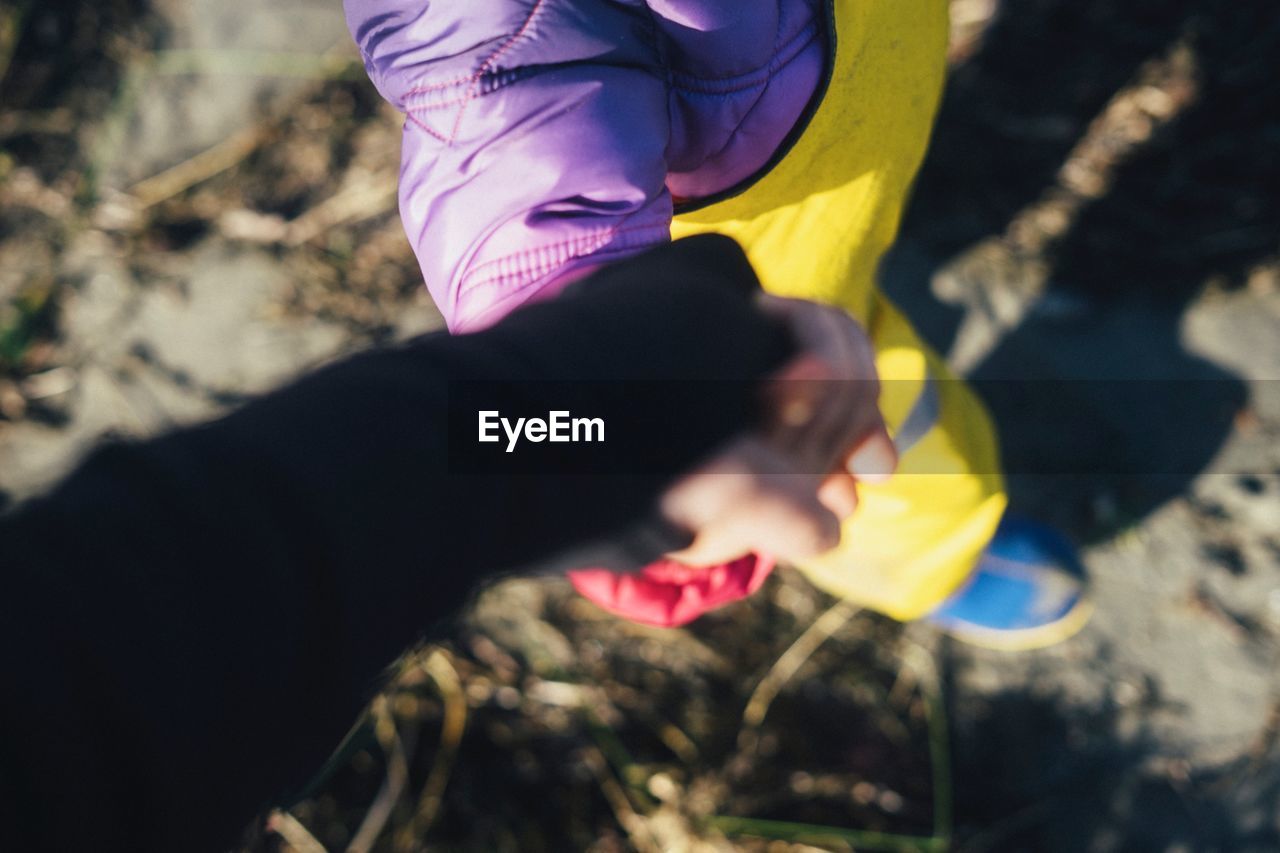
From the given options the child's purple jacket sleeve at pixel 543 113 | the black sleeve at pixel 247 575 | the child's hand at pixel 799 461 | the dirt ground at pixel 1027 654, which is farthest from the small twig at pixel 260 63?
the black sleeve at pixel 247 575

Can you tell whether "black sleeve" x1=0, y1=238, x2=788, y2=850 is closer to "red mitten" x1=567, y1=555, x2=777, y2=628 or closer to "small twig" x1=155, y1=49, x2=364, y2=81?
"red mitten" x1=567, y1=555, x2=777, y2=628

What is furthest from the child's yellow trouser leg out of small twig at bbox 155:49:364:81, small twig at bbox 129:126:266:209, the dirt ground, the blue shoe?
small twig at bbox 129:126:266:209

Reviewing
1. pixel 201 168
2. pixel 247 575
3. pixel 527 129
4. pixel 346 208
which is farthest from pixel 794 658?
pixel 201 168

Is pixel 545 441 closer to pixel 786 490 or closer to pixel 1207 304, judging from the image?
pixel 786 490

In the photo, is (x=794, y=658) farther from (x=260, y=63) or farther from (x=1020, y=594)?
(x=260, y=63)

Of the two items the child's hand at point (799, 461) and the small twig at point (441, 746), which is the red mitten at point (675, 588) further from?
the small twig at point (441, 746)

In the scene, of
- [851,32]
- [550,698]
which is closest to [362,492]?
[851,32]
